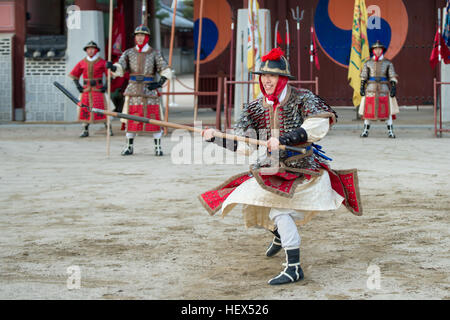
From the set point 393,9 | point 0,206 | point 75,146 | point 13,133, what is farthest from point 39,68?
point 0,206

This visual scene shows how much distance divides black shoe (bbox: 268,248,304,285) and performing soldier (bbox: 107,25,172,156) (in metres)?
5.79

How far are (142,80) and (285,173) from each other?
5.80 m

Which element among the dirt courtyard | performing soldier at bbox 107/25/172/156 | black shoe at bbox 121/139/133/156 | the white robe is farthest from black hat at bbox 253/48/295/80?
black shoe at bbox 121/139/133/156

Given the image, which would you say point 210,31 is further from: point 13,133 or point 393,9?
point 13,133

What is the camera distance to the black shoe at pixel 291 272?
4004 millimetres

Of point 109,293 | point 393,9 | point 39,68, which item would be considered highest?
point 393,9

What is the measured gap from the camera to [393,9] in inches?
596

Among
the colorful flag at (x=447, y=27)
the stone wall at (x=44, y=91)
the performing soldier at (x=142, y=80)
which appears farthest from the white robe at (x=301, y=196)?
the stone wall at (x=44, y=91)

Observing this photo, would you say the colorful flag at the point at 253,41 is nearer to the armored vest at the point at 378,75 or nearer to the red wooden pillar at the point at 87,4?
the armored vest at the point at 378,75

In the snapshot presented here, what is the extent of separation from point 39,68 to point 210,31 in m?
4.06

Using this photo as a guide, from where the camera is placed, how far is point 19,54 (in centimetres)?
1517

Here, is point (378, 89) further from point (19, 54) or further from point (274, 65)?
point (274, 65)

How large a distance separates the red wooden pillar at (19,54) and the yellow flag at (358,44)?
7.10 metres

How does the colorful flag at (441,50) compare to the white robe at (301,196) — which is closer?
the white robe at (301,196)
